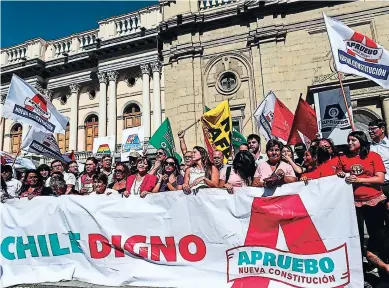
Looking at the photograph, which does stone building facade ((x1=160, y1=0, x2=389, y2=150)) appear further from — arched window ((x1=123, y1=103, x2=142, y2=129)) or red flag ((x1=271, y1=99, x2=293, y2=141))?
red flag ((x1=271, y1=99, x2=293, y2=141))

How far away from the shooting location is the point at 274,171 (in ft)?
15.5

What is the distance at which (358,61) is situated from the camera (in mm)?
6469

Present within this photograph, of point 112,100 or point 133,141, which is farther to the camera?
Answer: point 112,100

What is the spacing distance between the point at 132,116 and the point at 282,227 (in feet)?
61.8

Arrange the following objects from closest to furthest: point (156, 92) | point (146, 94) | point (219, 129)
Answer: point (219, 129) < point (156, 92) < point (146, 94)

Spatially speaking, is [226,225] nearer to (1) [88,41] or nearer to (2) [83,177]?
(2) [83,177]

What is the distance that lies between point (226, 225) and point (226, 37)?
15802mm

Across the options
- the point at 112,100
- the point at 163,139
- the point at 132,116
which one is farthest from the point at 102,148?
the point at 163,139

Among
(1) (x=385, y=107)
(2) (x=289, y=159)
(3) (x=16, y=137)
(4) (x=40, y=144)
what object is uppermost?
(3) (x=16, y=137)

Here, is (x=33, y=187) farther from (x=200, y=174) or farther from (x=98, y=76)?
(x=98, y=76)

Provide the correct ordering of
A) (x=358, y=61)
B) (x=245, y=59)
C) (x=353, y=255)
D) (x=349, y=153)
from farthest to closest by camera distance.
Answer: (x=245, y=59), (x=358, y=61), (x=349, y=153), (x=353, y=255)

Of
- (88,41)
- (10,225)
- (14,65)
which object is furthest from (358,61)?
(14,65)

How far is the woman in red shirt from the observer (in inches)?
167

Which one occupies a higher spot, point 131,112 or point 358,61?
point 131,112
